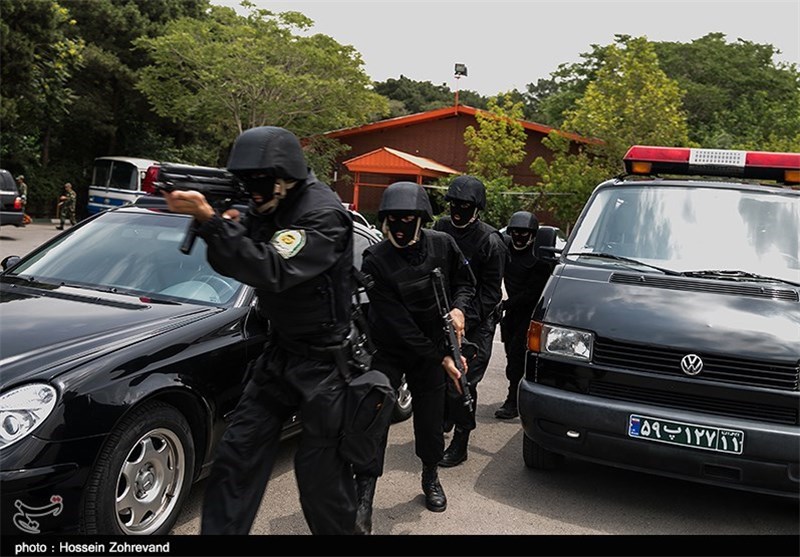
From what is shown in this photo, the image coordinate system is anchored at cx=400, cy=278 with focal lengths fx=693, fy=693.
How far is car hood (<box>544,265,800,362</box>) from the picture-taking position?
3605 millimetres

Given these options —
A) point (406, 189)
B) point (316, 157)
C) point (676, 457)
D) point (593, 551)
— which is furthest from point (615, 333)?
point (316, 157)

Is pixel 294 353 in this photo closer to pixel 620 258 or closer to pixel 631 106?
pixel 620 258

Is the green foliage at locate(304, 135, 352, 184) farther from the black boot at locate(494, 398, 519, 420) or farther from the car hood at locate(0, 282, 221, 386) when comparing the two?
the car hood at locate(0, 282, 221, 386)

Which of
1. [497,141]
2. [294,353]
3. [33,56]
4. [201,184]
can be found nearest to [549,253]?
[294,353]

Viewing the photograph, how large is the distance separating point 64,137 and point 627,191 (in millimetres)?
28545

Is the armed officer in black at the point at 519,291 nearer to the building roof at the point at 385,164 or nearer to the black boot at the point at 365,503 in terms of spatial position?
the black boot at the point at 365,503

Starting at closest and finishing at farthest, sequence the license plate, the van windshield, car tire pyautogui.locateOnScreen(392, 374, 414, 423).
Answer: the license plate, car tire pyautogui.locateOnScreen(392, 374, 414, 423), the van windshield

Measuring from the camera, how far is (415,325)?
3770 mm

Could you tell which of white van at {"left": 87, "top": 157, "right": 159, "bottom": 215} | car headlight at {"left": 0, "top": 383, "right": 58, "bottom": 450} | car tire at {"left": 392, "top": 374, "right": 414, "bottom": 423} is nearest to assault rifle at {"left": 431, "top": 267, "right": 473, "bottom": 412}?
car tire at {"left": 392, "top": 374, "right": 414, "bottom": 423}

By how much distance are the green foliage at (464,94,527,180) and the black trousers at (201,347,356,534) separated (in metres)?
24.6

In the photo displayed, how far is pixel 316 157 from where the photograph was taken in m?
31.2

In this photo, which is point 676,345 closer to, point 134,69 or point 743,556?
point 743,556

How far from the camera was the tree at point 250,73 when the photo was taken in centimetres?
2589

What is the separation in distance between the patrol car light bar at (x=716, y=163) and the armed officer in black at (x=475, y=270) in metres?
1.34
